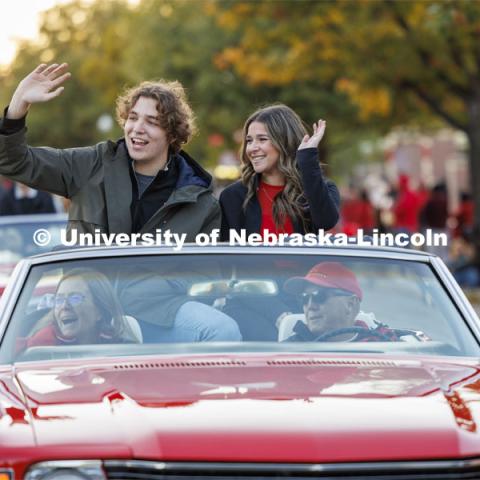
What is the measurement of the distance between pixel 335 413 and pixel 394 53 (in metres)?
21.6

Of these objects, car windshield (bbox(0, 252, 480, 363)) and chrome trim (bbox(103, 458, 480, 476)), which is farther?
car windshield (bbox(0, 252, 480, 363))

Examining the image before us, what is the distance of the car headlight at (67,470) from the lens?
3895 mm

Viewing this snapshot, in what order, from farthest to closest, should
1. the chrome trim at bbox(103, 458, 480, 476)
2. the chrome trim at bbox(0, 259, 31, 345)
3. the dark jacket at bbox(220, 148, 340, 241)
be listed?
the dark jacket at bbox(220, 148, 340, 241)
the chrome trim at bbox(0, 259, 31, 345)
the chrome trim at bbox(103, 458, 480, 476)

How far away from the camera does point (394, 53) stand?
25.2 meters

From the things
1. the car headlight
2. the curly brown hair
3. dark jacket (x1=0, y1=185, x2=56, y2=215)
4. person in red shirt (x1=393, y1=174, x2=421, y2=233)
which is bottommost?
the car headlight

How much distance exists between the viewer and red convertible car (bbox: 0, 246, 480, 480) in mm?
3887

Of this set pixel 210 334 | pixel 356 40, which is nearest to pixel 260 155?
pixel 210 334

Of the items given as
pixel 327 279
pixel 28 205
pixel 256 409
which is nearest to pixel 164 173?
pixel 327 279

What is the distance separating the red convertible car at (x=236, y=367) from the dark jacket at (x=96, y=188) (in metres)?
1.01

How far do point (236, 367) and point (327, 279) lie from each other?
86cm

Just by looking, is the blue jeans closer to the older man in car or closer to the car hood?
the older man in car

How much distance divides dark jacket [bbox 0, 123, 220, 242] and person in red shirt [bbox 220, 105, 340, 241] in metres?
0.31

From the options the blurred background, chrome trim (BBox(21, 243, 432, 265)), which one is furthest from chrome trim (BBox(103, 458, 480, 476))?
the blurred background

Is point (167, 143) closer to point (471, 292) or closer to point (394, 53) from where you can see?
point (471, 292)
